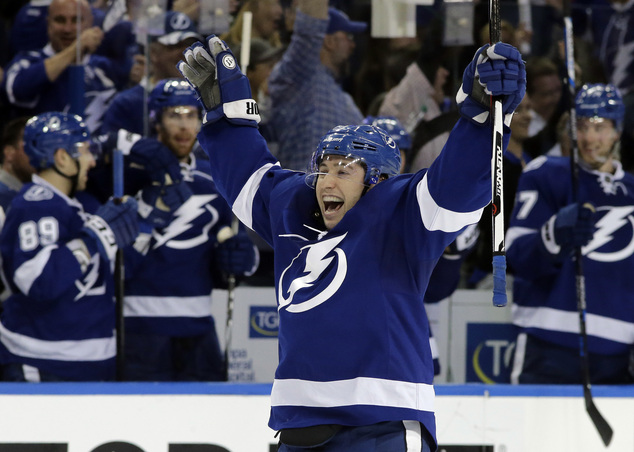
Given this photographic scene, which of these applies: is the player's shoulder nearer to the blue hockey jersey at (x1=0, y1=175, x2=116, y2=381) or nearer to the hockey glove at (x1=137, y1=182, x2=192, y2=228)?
the hockey glove at (x1=137, y1=182, x2=192, y2=228)

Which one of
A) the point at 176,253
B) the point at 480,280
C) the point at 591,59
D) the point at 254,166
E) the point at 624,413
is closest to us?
the point at 254,166

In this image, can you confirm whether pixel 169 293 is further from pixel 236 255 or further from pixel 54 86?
pixel 54 86

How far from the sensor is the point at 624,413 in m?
3.81

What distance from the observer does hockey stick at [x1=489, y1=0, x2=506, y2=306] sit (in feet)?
7.73

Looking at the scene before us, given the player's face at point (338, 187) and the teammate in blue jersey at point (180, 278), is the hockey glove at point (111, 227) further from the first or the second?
the player's face at point (338, 187)

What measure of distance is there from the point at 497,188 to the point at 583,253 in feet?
6.61

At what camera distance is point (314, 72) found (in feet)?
15.3

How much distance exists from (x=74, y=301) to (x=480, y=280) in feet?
6.25

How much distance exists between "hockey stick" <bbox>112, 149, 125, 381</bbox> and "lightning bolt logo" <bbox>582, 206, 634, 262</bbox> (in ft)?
6.29

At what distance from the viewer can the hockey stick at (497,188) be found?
7.73 feet

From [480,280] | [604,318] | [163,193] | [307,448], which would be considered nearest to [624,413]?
[604,318]

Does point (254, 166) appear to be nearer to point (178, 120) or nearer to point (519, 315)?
point (178, 120)

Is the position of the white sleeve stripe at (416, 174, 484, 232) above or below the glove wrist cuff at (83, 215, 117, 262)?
above

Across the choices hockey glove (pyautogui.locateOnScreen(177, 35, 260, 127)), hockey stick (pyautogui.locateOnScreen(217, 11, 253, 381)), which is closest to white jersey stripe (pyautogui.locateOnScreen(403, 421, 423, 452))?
hockey glove (pyautogui.locateOnScreen(177, 35, 260, 127))
